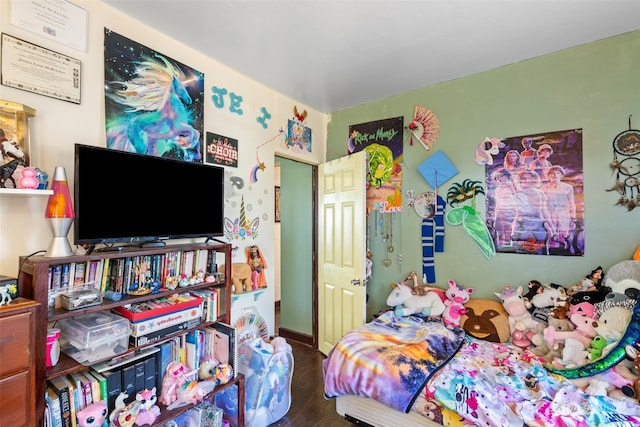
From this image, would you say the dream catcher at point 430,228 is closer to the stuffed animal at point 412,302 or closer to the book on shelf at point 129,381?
the stuffed animal at point 412,302

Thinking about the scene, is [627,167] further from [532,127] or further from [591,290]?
[591,290]

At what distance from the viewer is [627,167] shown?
1.92 m

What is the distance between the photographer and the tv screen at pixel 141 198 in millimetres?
1353

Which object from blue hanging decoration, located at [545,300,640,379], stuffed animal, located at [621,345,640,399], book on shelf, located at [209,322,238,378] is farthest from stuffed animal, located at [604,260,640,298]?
book on shelf, located at [209,322,238,378]

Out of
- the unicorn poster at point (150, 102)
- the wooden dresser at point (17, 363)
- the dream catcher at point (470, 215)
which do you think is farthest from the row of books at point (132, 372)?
the dream catcher at point (470, 215)

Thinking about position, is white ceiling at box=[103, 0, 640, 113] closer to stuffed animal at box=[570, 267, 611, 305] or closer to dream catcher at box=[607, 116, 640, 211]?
dream catcher at box=[607, 116, 640, 211]

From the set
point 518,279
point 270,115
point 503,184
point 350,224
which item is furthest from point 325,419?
point 270,115

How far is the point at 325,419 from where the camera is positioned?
2072 millimetres

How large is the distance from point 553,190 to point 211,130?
2.52 meters

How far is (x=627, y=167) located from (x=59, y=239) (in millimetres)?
3198

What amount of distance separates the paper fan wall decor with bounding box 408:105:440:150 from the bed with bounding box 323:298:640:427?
158 cm

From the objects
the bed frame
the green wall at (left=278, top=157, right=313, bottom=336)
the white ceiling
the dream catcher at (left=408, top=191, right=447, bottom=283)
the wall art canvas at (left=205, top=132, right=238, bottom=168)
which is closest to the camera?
the white ceiling

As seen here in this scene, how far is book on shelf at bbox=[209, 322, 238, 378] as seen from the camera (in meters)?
1.83

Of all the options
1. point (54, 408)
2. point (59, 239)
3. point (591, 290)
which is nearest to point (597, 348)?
point (591, 290)
